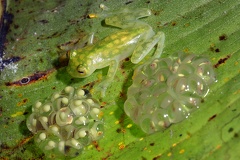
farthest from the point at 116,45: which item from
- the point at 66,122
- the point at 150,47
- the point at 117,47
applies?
the point at 66,122

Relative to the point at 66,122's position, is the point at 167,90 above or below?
above

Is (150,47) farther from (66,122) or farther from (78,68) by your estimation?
(66,122)

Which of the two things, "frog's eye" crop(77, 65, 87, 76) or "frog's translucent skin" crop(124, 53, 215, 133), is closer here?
"frog's translucent skin" crop(124, 53, 215, 133)

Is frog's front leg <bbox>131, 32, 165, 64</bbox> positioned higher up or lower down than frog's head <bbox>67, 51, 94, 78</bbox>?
higher up

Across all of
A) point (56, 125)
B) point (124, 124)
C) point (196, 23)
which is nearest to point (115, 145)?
point (124, 124)

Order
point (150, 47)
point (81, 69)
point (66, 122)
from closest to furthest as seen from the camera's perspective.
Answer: point (66, 122) → point (81, 69) → point (150, 47)

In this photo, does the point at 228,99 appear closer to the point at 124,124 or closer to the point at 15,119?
the point at 124,124

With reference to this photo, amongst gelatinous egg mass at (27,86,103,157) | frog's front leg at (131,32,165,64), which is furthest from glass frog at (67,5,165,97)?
gelatinous egg mass at (27,86,103,157)

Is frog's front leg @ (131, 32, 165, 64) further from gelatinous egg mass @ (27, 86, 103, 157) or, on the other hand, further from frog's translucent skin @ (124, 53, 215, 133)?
gelatinous egg mass @ (27, 86, 103, 157)
